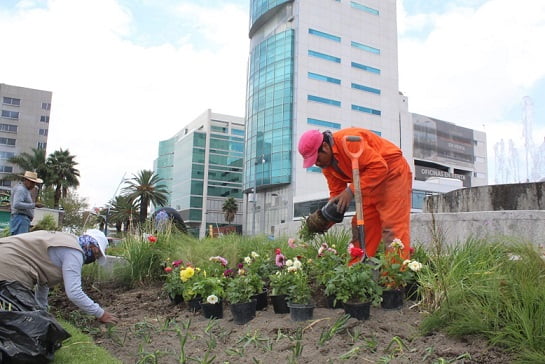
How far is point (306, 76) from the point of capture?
50.0 meters

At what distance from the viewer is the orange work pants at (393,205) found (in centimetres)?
361

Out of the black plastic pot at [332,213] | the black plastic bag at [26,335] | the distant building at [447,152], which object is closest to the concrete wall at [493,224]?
the black plastic pot at [332,213]

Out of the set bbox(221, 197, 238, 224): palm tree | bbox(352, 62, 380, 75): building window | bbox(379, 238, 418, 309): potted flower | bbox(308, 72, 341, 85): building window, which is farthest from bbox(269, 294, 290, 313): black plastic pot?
bbox(221, 197, 238, 224): palm tree

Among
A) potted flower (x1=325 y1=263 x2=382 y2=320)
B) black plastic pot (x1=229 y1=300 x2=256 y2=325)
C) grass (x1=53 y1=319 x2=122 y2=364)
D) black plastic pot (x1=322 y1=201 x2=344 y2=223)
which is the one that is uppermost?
black plastic pot (x1=322 y1=201 x2=344 y2=223)

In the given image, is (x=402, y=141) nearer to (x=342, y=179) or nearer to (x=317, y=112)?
(x=317, y=112)

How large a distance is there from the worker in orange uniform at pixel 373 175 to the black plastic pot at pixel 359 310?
0.75 metres

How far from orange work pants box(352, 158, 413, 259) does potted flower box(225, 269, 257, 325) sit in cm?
122

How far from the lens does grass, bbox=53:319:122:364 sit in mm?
2775

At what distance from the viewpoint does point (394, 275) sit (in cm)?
324

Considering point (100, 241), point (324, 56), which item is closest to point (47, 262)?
point (100, 241)

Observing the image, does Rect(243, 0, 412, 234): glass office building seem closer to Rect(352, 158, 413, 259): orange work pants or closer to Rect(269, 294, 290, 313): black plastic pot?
Rect(352, 158, 413, 259): orange work pants

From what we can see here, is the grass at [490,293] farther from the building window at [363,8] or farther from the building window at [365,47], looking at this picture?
the building window at [363,8]

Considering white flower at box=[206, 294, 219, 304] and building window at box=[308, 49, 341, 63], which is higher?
building window at box=[308, 49, 341, 63]

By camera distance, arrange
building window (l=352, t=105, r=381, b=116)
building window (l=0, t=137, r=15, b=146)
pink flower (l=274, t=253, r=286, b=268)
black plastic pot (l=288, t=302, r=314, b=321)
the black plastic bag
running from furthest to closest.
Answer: building window (l=0, t=137, r=15, b=146)
building window (l=352, t=105, r=381, b=116)
pink flower (l=274, t=253, r=286, b=268)
black plastic pot (l=288, t=302, r=314, b=321)
the black plastic bag
